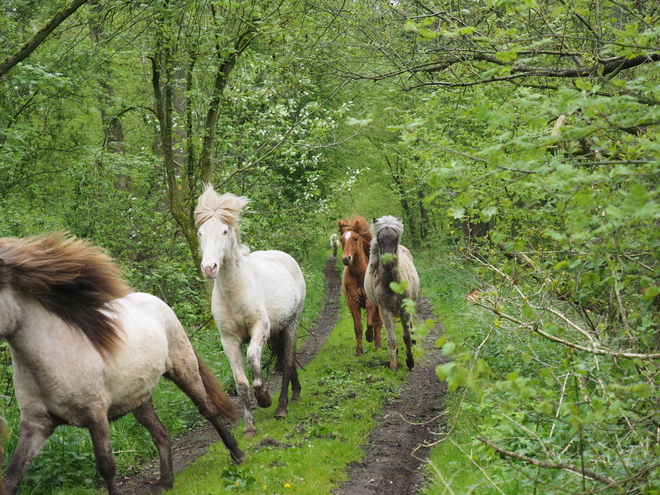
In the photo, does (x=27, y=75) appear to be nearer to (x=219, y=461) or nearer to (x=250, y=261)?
(x=250, y=261)

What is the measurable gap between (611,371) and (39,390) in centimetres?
427

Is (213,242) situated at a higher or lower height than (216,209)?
lower

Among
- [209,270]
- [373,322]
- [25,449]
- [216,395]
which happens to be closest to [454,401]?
[216,395]

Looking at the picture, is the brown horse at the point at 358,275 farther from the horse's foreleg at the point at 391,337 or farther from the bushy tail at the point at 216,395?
the bushy tail at the point at 216,395

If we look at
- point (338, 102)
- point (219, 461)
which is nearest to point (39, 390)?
point (219, 461)

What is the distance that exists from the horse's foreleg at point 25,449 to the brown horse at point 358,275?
8031 millimetres

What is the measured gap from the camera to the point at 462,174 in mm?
3018

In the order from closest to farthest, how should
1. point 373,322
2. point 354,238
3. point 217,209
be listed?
point 217,209 → point 354,238 → point 373,322

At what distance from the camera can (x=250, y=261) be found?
26.8 ft

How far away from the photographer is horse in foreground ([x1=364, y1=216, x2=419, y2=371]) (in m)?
10.1

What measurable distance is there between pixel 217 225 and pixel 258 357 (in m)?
1.70

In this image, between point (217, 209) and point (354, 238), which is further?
point (354, 238)

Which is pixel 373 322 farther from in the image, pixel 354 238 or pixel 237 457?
pixel 237 457

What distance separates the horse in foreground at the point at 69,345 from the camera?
461cm
